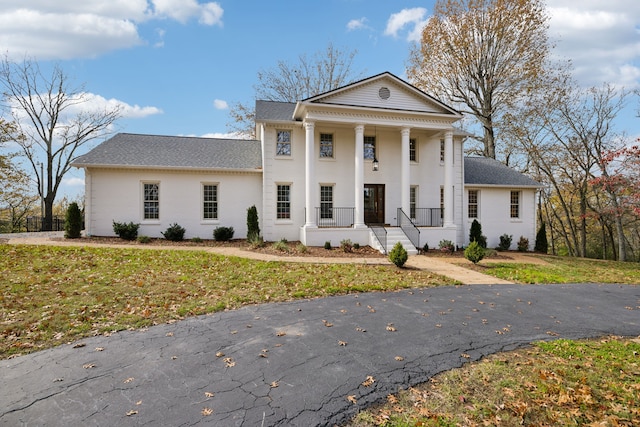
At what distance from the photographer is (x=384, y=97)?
1706cm

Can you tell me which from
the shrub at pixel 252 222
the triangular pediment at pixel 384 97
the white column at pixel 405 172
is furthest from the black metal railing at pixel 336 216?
the triangular pediment at pixel 384 97

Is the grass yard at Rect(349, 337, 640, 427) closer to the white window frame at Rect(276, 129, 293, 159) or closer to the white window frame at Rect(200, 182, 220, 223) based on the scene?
the white window frame at Rect(276, 129, 293, 159)

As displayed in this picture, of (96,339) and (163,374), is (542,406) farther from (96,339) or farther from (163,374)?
(96,339)

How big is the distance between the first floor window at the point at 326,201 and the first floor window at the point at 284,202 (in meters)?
1.79

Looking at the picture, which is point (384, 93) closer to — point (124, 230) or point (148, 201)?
point (148, 201)

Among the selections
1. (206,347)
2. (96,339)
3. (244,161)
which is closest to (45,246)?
(244,161)

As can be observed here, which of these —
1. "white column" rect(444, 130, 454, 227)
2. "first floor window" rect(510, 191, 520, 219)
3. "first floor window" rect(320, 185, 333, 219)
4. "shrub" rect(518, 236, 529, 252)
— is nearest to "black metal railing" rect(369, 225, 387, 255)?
"first floor window" rect(320, 185, 333, 219)

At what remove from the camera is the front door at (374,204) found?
18442 millimetres

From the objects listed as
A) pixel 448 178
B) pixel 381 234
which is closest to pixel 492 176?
pixel 448 178

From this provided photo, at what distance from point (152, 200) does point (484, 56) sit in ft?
82.8

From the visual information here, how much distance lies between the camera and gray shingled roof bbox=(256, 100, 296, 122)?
17.3m

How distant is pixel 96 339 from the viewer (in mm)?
4945

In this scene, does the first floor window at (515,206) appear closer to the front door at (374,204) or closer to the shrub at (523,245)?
the shrub at (523,245)

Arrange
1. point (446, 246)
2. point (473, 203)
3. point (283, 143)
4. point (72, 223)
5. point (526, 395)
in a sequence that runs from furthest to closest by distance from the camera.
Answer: point (473, 203) < point (283, 143) < point (446, 246) < point (72, 223) < point (526, 395)
